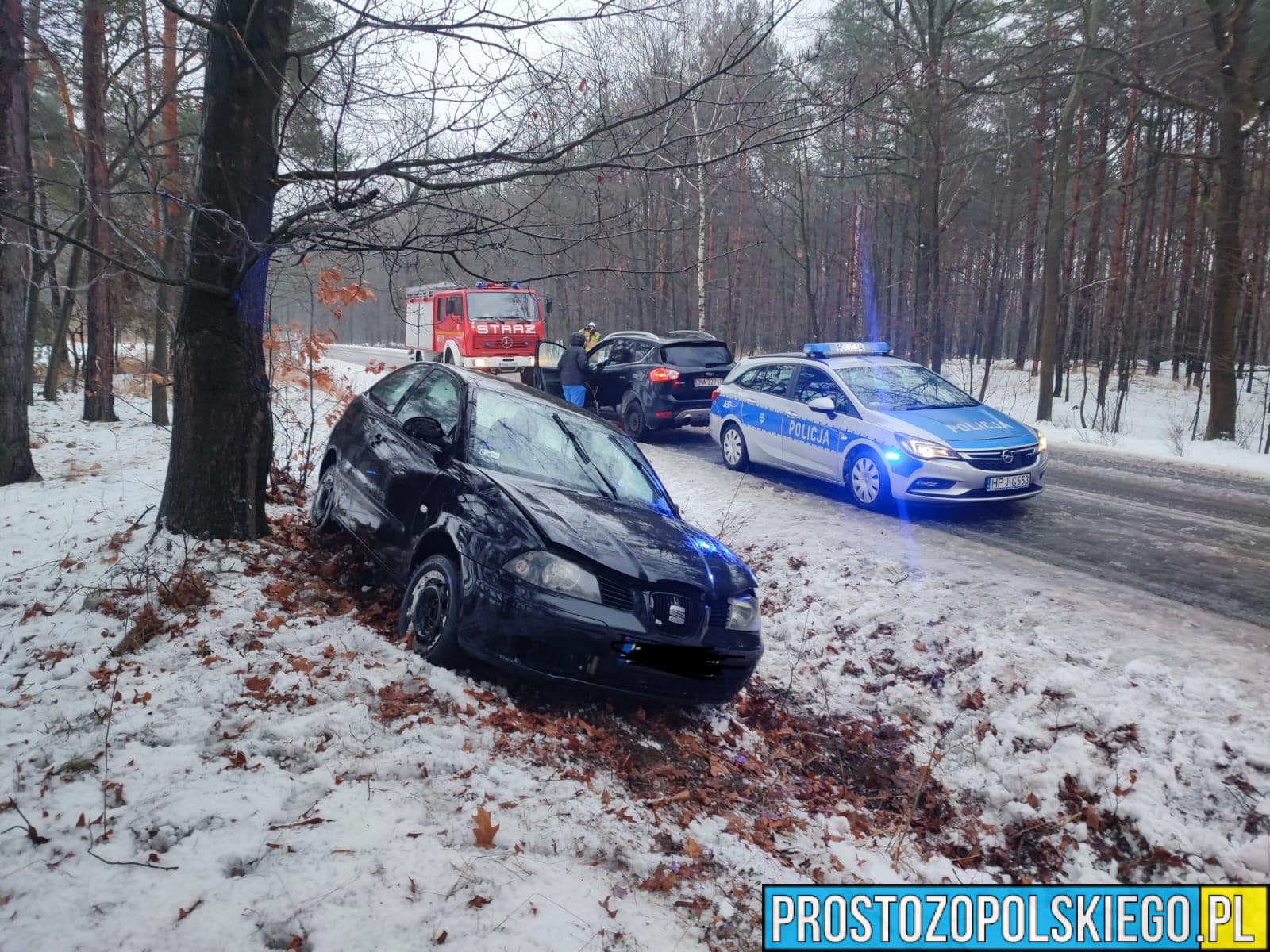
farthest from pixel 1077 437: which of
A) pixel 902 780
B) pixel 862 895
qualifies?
pixel 862 895

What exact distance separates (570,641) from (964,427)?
235 inches

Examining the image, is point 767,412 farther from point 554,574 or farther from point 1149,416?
point 1149,416

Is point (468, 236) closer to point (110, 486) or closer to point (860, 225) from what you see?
point (110, 486)

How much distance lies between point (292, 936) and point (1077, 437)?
628 inches

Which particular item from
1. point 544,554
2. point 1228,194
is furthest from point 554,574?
point 1228,194

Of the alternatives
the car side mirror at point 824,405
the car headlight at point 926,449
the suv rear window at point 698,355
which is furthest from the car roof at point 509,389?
the suv rear window at point 698,355

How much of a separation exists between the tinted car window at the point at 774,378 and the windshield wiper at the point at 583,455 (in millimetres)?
5049

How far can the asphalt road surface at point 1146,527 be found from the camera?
596cm

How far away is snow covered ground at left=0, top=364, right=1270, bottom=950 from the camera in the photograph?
249cm

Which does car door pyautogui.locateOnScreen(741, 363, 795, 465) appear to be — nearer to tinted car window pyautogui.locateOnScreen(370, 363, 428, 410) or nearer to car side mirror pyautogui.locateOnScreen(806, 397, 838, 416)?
car side mirror pyautogui.locateOnScreen(806, 397, 838, 416)

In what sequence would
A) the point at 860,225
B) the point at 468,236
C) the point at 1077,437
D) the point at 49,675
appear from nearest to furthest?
the point at 49,675 → the point at 468,236 → the point at 1077,437 → the point at 860,225

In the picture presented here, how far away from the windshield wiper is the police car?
407 cm

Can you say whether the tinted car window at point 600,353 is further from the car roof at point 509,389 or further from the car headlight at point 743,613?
the car headlight at point 743,613

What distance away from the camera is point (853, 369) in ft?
30.6
